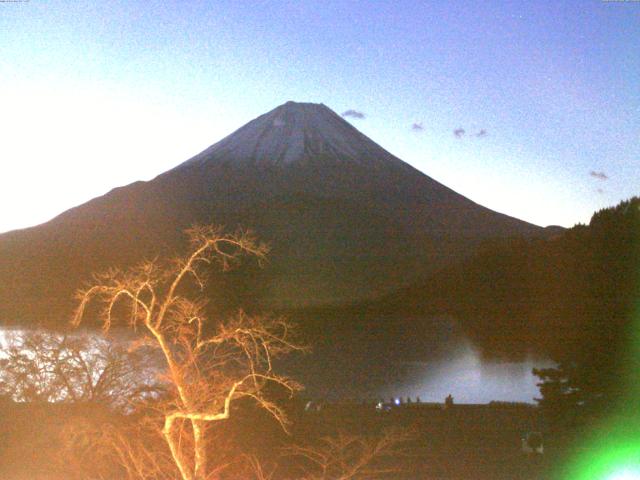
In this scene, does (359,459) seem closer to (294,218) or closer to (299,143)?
(294,218)

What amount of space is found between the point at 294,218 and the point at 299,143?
748 cm

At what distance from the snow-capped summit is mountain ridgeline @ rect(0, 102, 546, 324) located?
0.38 feet

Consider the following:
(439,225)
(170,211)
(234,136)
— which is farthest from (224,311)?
(234,136)

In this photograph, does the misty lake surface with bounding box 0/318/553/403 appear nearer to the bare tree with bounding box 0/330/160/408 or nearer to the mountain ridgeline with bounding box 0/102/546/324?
the bare tree with bounding box 0/330/160/408

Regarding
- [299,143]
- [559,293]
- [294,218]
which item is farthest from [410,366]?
[299,143]

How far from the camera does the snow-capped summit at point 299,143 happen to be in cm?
7031

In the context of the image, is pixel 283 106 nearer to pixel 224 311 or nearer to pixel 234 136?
pixel 234 136

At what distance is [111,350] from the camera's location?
10.6m

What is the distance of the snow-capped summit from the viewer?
231 ft

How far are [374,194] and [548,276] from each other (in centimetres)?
5359

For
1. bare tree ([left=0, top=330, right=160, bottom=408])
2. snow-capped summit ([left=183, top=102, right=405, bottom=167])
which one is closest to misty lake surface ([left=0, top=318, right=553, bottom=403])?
bare tree ([left=0, top=330, right=160, bottom=408])

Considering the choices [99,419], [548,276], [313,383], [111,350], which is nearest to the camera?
[99,419]

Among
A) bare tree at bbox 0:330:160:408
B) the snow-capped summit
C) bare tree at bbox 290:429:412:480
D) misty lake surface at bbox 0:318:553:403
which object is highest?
the snow-capped summit

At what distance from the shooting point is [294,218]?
67688 mm
